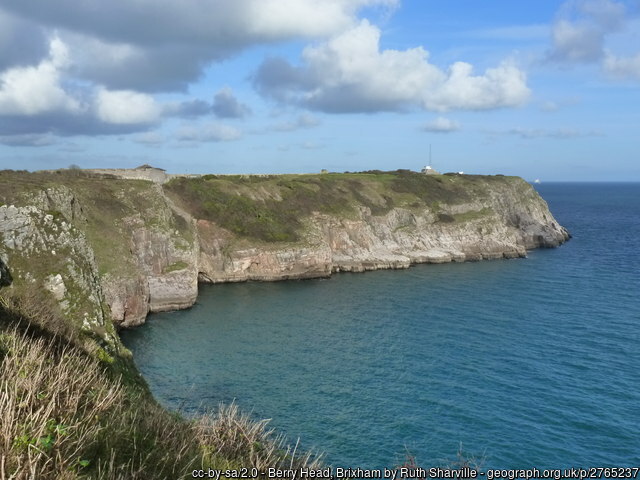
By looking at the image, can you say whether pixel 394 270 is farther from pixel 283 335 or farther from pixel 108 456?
pixel 108 456

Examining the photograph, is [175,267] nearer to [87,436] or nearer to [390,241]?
[390,241]

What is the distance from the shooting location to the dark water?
3100 cm

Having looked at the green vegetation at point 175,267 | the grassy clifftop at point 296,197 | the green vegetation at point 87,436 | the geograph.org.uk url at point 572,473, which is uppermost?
the grassy clifftop at point 296,197

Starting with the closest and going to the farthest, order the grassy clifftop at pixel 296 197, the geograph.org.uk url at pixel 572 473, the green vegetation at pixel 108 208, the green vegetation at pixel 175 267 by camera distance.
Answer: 1. the geograph.org.uk url at pixel 572 473
2. the green vegetation at pixel 108 208
3. the green vegetation at pixel 175 267
4. the grassy clifftop at pixel 296 197

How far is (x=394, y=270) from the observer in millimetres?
91188

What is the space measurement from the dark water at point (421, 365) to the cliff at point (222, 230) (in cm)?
692

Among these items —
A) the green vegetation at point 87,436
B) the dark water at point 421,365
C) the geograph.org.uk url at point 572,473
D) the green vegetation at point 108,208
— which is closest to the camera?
the green vegetation at point 87,436

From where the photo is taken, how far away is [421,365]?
43375 mm

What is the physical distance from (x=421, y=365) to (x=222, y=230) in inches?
2050

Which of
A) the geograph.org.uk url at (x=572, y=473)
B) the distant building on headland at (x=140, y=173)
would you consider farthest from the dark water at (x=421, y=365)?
the distant building on headland at (x=140, y=173)

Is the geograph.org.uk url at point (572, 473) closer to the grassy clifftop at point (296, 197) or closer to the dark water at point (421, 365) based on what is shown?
the dark water at point (421, 365)

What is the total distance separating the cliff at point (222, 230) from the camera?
31.7 meters

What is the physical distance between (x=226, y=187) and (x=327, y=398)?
235 ft

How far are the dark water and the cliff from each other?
692 cm
